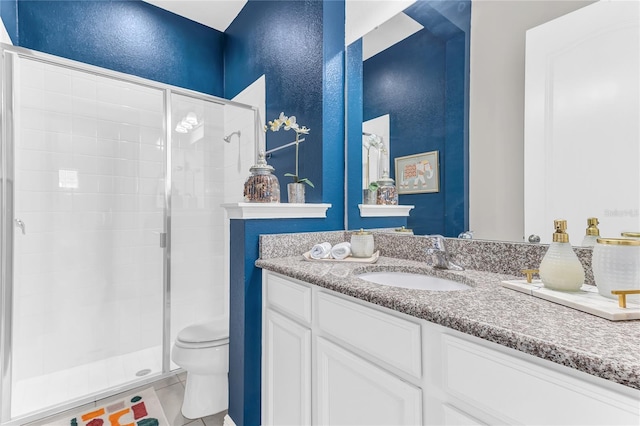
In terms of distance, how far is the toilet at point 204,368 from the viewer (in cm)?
162

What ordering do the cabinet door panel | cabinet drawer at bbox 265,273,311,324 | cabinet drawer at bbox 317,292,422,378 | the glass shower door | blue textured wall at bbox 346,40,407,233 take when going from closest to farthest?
the cabinet door panel, cabinet drawer at bbox 317,292,422,378, cabinet drawer at bbox 265,273,311,324, blue textured wall at bbox 346,40,407,233, the glass shower door

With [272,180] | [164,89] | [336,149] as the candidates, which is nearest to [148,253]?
[164,89]

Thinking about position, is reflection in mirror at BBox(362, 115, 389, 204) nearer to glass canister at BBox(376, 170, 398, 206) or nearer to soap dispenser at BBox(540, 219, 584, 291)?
glass canister at BBox(376, 170, 398, 206)

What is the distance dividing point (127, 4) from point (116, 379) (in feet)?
8.62

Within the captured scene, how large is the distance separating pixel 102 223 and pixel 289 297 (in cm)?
184

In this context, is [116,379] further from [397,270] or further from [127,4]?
[127,4]

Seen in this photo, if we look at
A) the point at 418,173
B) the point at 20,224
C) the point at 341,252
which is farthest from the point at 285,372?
the point at 20,224

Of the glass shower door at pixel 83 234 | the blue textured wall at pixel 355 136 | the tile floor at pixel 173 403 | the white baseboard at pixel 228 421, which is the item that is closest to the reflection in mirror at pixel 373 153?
the blue textured wall at pixel 355 136

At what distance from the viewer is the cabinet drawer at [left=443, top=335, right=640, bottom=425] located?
0.49m

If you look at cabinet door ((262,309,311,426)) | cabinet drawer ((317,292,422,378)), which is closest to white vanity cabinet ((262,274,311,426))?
cabinet door ((262,309,311,426))

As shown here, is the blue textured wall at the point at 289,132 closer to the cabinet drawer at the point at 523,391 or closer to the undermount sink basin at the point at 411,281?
the undermount sink basin at the point at 411,281

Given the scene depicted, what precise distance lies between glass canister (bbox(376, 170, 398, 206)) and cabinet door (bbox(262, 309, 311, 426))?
0.75 metres

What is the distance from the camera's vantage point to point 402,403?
80 cm

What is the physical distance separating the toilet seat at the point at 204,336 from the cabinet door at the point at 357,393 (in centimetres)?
74
